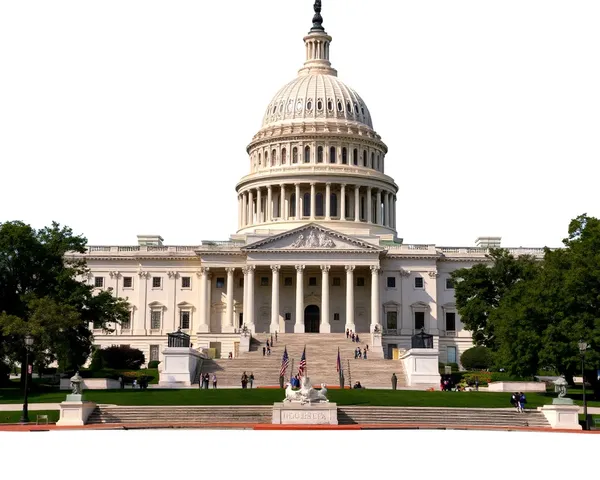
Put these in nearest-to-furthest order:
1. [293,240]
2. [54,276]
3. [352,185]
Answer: [54,276], [293,240], [352,185]

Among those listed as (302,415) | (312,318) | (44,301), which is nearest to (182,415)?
(302,415)

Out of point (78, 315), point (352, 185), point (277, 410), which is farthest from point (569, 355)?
point (352, 185)

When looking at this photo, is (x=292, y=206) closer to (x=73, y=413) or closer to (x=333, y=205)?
(x=333, y=205)

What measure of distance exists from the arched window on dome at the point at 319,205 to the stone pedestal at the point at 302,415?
76.9 metres

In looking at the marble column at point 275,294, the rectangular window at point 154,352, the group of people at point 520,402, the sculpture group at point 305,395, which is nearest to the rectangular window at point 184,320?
the rectangular window at point 154,352

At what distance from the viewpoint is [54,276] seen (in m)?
78.6

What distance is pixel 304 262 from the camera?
110125 millimetres

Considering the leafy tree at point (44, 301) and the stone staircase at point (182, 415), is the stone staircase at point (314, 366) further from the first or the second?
the stone staircase at point (182, 415)

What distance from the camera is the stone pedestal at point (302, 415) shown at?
51969 mm

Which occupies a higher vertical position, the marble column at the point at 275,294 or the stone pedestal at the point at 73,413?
the marble column at the point at 275,294

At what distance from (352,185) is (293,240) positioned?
20.6 meters

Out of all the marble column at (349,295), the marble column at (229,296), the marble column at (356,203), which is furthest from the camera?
the marble column at (356,203)

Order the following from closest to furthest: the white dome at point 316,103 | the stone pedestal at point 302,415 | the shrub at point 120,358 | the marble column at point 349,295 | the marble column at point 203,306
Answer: the stone pedestal at point 302,415
the shrub at point 120,358
the marble column at point 349,295
the marble column at point 203,306
the white dome at point 316,103

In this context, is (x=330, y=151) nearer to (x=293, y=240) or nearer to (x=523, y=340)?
(x=293, y=240)
